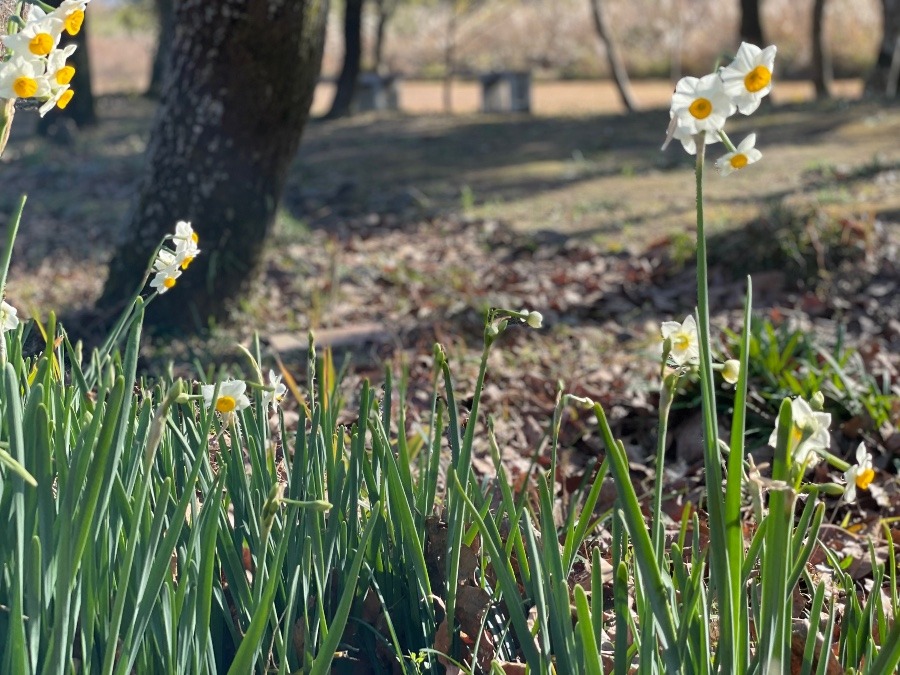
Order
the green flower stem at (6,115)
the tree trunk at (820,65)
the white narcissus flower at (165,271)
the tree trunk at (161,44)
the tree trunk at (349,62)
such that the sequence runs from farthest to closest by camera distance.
A: 1. the tree trunk at (820,65)
2. the tree trunk at (161,44)
3. the tree trunk at (349,62)
4. the white narcissus flower at (165,271)
5. the green flower stem at (6,115)

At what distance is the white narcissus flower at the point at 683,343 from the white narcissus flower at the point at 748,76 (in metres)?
0.35

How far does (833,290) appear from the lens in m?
4.91

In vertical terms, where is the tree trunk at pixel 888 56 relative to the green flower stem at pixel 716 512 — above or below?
above

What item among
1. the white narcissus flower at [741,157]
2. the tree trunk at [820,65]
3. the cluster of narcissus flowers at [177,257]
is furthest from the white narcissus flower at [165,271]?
the tree trunk at [820,65]

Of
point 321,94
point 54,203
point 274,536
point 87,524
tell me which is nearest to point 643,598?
point 274,536

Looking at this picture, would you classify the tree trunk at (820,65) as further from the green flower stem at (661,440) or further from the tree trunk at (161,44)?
the green flower stem at (661,440)

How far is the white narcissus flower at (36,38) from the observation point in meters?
1.54

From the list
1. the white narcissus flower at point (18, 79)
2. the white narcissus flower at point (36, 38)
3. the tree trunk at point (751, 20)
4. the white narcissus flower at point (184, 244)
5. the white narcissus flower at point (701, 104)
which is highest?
the tree trunk at point (751, 20)

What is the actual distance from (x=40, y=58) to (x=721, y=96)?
0.94 meters

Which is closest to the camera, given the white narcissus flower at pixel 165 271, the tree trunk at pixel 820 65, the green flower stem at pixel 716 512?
the green flower stem at pixel 716 512

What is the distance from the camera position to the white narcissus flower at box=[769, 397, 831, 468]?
137cm

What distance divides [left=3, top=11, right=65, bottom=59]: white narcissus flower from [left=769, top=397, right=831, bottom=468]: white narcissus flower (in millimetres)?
1104

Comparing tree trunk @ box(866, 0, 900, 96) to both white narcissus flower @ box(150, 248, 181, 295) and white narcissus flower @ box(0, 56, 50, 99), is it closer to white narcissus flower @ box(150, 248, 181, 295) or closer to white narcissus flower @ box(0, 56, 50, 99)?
white narcissus flower @ box(150, 248, 181, 295)

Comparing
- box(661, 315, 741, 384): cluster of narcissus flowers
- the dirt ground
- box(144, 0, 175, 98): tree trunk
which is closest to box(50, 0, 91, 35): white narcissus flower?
box(661, 315, 741, 384): cluster of narcissus flowers
